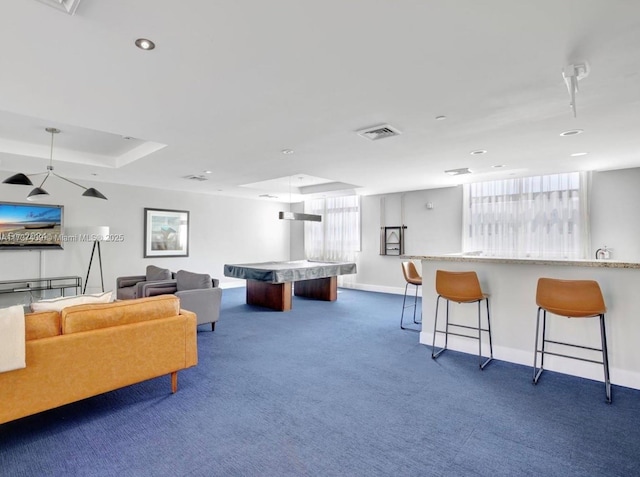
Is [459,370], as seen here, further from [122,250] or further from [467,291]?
[122,250]

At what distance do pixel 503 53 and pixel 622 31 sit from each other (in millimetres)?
577

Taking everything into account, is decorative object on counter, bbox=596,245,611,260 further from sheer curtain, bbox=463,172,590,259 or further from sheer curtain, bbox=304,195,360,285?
sheer curtain, bbox=304,195,360,285

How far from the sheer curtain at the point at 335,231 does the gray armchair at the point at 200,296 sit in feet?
14.7

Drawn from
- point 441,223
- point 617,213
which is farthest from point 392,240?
point 617,213

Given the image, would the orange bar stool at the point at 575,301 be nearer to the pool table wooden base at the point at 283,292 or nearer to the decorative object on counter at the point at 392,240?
the pool table wooden base at the point at 283,292

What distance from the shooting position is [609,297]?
2.97 meters

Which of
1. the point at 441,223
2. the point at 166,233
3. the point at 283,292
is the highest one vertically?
the point at 441,223

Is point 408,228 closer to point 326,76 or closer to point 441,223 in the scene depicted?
point 441,223

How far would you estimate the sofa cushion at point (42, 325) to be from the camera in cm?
216

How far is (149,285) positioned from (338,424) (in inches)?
138

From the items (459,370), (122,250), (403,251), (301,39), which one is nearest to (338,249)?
(403,251)

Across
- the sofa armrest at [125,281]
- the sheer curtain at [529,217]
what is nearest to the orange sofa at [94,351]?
the sofa armrest at [125,281]

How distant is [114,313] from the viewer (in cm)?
250

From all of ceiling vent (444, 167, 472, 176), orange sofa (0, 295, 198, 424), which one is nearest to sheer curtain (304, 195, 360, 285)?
ceiling vent (444, 167, 472, 176)
